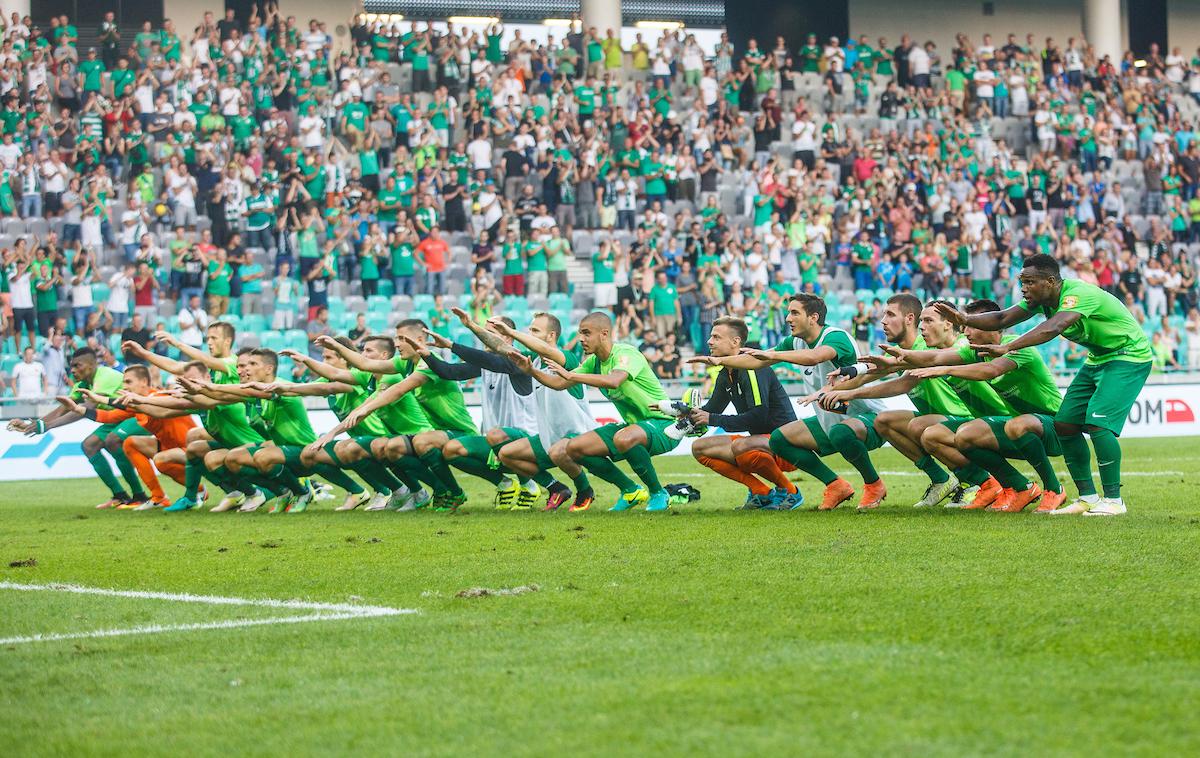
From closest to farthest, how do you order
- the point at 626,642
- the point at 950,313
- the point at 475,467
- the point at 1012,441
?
the point at 626,642 → the point at 950,313 → the point at 1012,441 → the point at 475,467

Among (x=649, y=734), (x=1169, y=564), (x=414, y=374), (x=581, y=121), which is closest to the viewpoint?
(x=649, y=734)

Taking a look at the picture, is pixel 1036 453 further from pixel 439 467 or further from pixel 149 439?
pixel 149 439

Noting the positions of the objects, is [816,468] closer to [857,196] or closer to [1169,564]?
[1169,564]

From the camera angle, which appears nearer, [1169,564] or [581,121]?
[1169,564]

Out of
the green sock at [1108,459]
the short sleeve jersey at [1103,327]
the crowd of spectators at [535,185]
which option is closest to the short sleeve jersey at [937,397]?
the green sock at [1108,459]

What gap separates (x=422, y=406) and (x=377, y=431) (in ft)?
1.75

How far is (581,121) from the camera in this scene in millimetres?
30859

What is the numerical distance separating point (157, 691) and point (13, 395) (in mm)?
18075

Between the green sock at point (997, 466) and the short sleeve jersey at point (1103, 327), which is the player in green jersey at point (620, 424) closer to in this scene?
the green sock at point (997, 466)

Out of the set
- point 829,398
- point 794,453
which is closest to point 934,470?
point 794,453

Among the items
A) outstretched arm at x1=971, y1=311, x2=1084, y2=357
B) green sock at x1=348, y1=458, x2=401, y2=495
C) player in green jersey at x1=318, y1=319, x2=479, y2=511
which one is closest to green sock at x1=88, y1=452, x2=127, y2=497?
green sock at x1=348, y1=458, x2=401, y2=495

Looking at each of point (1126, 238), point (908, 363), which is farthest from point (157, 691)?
point (1126, 238)

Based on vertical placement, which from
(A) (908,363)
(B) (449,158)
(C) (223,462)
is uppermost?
(B) (449,158)

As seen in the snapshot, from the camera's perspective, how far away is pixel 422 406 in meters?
15.1
